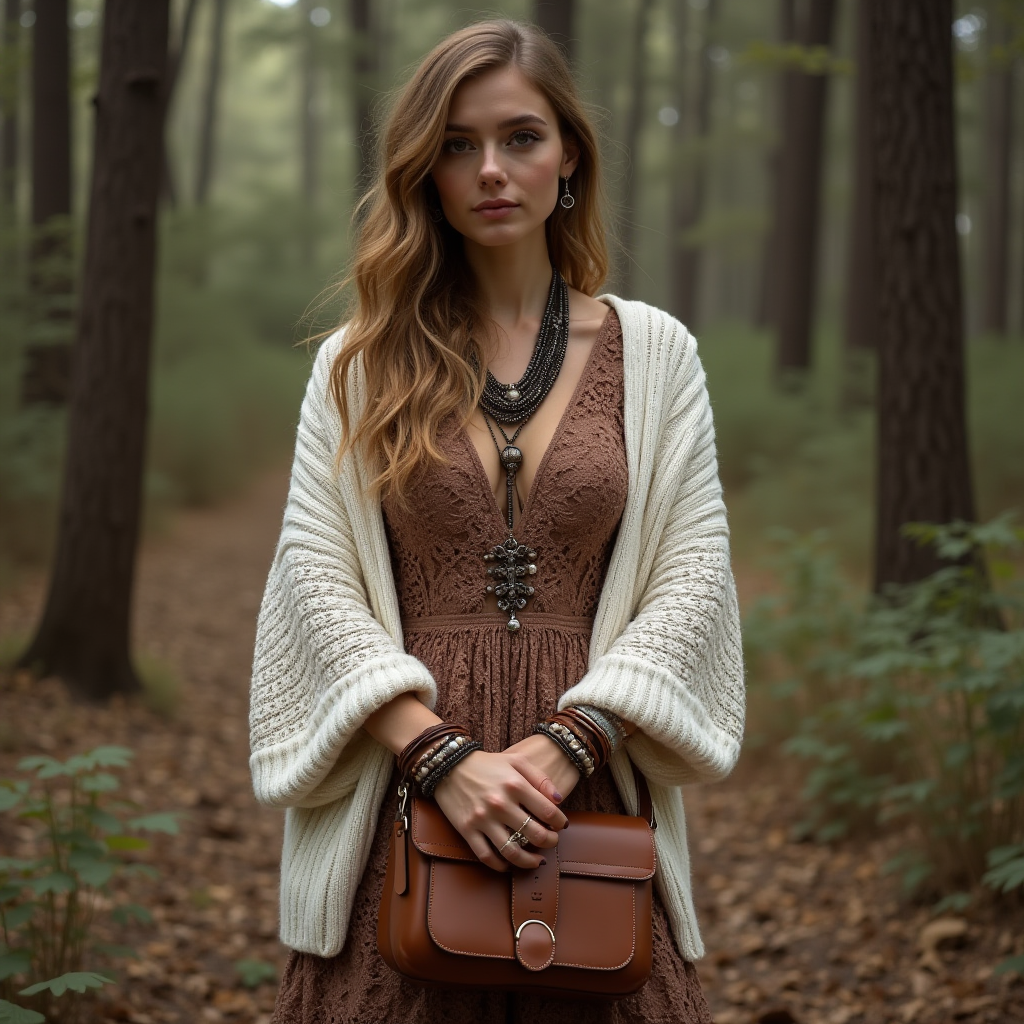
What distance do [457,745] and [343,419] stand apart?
706 millimetres

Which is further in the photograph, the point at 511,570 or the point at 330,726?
the point at 511,570

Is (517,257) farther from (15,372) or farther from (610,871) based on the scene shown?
(15,372)

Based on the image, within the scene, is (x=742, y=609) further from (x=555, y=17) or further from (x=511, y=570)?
(x=511, y=570)

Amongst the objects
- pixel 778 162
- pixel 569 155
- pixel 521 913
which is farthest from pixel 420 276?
pixel 778 162

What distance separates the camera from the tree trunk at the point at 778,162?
49.1ft

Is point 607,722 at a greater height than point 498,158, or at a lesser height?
lesser

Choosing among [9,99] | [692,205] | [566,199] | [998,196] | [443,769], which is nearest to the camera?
[443,769]

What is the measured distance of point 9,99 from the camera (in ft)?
38.3

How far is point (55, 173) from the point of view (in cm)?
1083

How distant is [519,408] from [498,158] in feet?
1.64

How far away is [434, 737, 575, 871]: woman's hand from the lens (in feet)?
6.61

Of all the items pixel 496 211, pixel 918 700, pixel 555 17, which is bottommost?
pixel 918 700

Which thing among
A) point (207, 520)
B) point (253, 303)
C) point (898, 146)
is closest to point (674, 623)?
point (898, 146)

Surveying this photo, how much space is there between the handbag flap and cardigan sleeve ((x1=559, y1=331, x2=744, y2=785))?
191 millimetres
